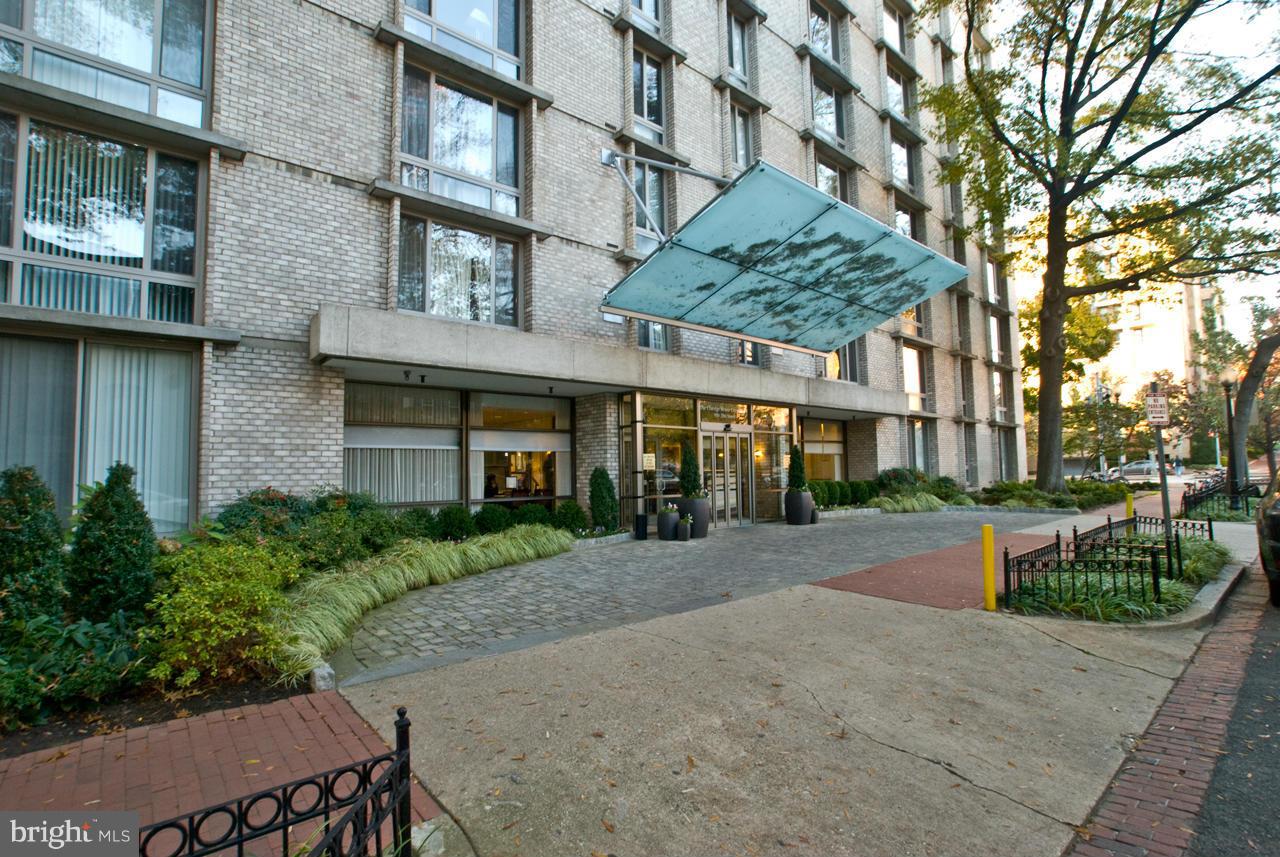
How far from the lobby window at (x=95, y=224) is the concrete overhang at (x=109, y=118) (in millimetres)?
188

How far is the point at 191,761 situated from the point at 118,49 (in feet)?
31.8

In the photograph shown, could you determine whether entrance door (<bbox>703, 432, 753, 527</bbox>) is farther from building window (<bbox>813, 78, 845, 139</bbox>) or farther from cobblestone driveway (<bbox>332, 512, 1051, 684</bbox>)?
building window (<bbox>813, 78, 845, 139</bbox>)

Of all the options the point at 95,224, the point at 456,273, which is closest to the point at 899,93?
the point at 456,273

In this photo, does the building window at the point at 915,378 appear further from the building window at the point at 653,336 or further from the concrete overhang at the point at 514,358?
the building window at the point at 653,336

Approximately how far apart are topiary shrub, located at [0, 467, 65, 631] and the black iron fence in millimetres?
2855

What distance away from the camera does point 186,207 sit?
28.6 ft

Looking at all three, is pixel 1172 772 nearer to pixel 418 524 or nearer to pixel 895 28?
pixel 418 524

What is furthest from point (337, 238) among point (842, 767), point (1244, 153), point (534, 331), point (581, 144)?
point (1244, 153)

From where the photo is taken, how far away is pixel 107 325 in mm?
7582

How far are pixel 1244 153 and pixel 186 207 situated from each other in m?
26.0

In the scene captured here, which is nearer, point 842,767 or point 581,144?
point 842,767

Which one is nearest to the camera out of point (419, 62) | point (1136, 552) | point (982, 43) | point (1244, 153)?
point (1136, 552)

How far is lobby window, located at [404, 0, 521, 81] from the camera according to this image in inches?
442

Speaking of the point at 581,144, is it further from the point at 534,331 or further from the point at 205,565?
the point at 205,565
